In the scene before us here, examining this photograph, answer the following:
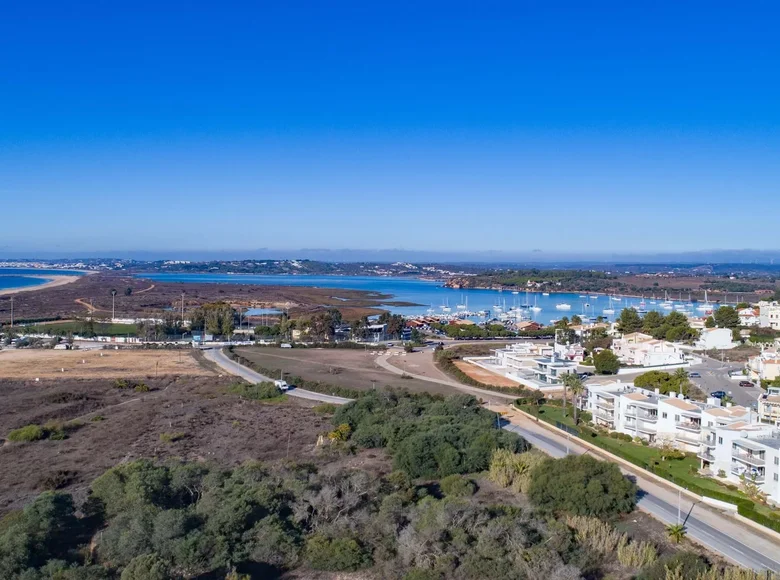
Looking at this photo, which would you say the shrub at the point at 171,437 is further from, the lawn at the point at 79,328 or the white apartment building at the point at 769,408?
the lawn at the point at 79,328

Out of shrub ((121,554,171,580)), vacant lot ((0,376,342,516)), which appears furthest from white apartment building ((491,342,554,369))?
shrub ((121,554,171,580))

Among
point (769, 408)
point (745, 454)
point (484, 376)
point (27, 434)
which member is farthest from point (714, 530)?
point (484, 376)

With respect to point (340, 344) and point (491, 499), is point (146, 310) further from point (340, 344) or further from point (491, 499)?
point (491, 499)

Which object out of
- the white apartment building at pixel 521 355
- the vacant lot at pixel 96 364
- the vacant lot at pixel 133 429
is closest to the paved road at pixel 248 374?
the vacant lot at pixel 96 364

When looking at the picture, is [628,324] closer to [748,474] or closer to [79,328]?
[748,474]

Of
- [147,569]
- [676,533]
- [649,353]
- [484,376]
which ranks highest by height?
[147,569]

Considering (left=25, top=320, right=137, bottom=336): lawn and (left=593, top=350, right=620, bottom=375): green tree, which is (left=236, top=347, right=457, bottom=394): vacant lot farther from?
(left=25, top=320, right=137, bottom=336): lawn
